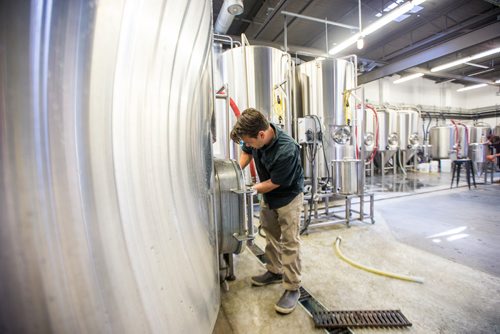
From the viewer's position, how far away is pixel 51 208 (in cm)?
39

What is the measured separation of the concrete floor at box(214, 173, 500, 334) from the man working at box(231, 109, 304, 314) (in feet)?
0.64

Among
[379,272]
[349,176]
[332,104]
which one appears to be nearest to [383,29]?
[332,104]

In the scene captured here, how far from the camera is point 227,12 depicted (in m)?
3.57

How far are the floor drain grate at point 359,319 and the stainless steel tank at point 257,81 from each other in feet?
7.28

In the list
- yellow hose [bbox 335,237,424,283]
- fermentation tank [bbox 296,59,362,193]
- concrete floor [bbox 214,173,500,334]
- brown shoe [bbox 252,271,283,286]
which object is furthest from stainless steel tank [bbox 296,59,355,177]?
brown shoe [bbox 252,271,283,286]

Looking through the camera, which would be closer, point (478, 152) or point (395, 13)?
point (395, 13)

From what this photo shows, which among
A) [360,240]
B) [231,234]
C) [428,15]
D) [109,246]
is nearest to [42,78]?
[109,246]

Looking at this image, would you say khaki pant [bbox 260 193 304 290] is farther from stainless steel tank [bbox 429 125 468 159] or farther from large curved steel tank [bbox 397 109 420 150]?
stainless steel tank [bbox 429 125 468 159]

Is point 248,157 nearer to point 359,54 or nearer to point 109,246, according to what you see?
point 109,246

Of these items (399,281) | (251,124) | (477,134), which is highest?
(477,134)

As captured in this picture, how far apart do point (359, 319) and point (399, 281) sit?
1.86ft

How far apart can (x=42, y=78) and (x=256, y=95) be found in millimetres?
2746

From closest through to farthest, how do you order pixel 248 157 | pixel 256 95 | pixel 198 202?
pixel 198 202
pixel 248 157
pixel 256 95

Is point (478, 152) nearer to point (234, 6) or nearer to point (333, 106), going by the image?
point (333, 106)
